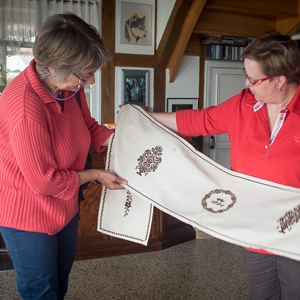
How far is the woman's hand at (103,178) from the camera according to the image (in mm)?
1559

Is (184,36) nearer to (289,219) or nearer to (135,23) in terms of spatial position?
(135,23)

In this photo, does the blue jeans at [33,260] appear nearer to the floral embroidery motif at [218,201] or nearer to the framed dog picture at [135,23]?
the floral embroidery motif at [218,201]

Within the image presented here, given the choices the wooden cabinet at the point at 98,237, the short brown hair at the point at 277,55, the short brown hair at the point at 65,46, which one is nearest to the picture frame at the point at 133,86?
the wooden cabinet at the point at 98,237

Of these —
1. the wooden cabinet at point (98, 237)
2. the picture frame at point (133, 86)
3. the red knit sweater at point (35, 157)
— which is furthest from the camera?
the picture frame at point (133, 86)

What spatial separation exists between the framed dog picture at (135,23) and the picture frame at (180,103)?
34.6 inches

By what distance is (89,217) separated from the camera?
9.98 feet

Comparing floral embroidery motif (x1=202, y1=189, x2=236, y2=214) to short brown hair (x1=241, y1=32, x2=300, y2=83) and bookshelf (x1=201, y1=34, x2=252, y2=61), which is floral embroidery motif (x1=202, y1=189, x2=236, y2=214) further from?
bookshelf (x1=201, y1=34, x2=252, y2=61)

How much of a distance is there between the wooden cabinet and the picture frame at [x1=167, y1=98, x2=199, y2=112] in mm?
1878

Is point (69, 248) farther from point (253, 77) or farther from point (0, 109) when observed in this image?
point (253, 77)

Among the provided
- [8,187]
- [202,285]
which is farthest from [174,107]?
[8,187]

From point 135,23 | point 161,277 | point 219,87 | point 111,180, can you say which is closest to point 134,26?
point 135,23

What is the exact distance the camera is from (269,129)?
1424 millimetres

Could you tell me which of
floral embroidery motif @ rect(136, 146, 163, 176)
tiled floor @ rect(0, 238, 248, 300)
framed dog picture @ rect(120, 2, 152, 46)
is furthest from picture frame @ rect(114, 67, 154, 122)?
floral embroidery motif @ rect(136, 146, 163, 176)

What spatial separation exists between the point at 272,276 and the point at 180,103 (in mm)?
3572
